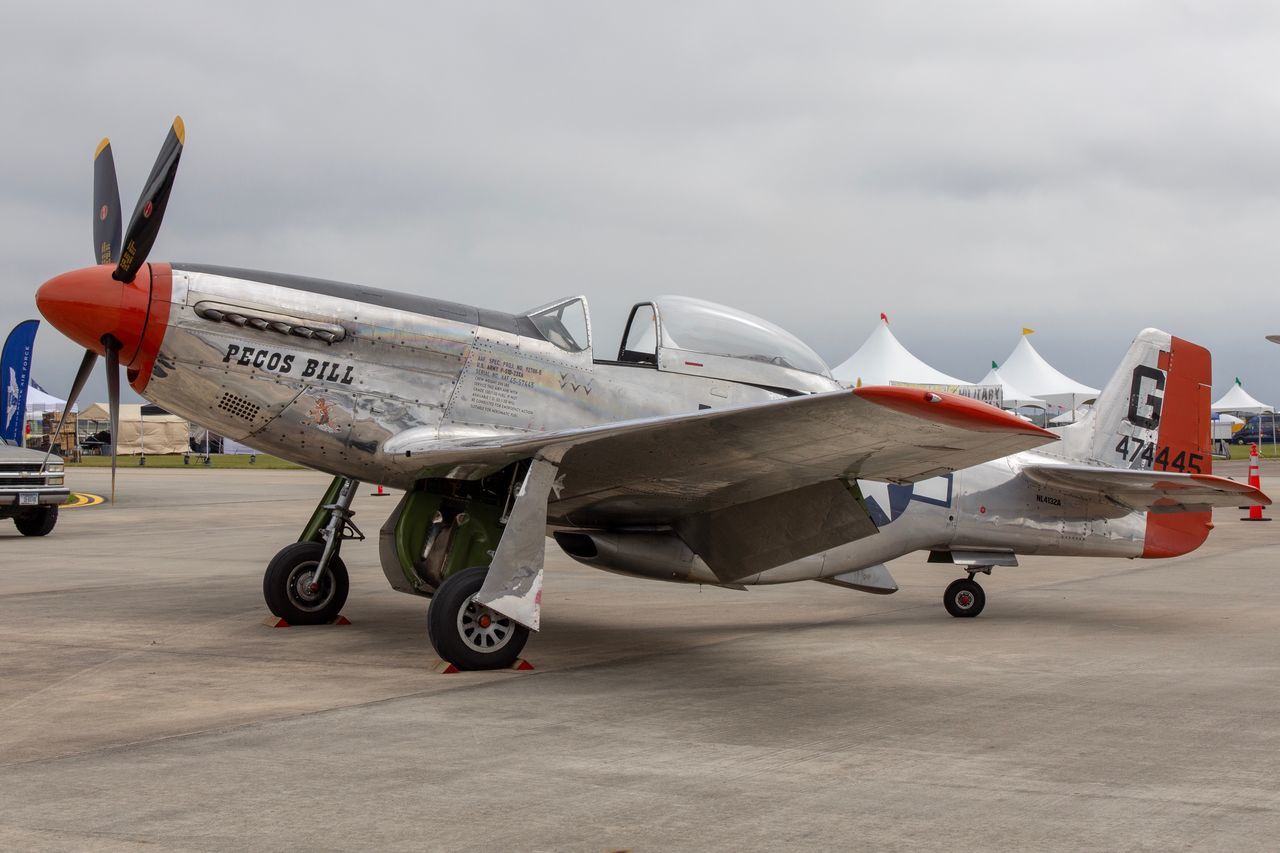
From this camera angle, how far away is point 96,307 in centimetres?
692

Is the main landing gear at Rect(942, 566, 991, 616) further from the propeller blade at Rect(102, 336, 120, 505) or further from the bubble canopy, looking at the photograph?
the propeller blade at Rect(102, 336, 120, 505)

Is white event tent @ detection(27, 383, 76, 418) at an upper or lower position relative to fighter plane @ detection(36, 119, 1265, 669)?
upper

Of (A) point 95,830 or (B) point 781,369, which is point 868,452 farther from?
(A) point 95,830

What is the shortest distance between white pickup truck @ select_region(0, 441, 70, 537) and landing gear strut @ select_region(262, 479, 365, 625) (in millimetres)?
9096

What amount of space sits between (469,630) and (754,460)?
191cm

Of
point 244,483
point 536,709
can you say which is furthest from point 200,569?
point 244,483

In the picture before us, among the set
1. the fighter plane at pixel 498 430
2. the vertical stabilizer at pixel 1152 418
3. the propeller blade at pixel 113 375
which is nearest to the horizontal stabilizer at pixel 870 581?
the fighter plane at pixel 498 430

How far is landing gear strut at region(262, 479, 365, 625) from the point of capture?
8.49 meters

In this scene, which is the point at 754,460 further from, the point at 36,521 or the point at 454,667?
the point at 36,521

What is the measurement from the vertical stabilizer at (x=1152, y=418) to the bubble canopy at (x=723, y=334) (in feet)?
10.4

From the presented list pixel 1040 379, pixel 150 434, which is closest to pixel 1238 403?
pixel 1040 379

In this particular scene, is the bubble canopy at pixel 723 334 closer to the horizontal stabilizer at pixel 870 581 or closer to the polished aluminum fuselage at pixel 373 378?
the polished aluminum fuselage at pixel 373 378

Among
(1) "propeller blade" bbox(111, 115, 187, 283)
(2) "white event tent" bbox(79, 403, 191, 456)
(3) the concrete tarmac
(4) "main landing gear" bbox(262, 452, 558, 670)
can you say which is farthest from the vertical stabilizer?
(2) "white event tent" bbox(79, 403, 191, 456)

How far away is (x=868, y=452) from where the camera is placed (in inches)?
234
